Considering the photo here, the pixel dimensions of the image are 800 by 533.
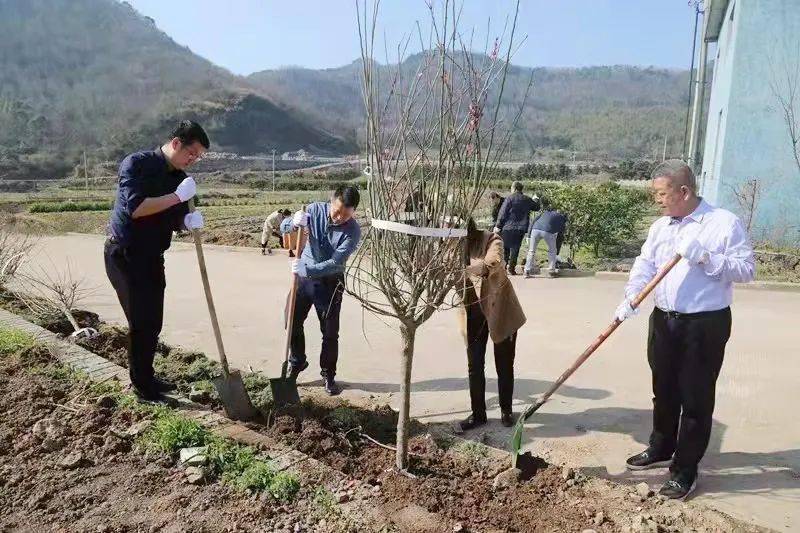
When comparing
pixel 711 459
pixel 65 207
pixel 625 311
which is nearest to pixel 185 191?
pixel 625 311

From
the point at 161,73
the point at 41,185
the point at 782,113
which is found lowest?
the point at 41,185

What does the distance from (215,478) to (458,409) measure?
81.2 inches

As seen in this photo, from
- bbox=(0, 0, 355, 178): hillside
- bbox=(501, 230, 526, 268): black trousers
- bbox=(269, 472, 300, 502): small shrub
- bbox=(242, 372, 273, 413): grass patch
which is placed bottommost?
bbox=(242, 372, 273, 413): grass patch

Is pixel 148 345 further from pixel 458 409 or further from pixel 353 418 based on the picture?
pixel 458 409

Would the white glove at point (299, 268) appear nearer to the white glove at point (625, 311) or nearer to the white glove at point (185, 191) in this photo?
the white glove at point (185, 191)

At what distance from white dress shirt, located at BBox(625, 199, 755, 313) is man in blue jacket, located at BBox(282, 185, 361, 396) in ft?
7.38

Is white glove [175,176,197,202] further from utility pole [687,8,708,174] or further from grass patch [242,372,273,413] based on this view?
utility pole [687,8,708,174]

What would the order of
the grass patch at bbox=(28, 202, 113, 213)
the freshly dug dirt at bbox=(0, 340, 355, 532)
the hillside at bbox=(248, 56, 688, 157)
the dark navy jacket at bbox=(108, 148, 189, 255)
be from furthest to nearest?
the hillside at bbox=(248, 56, 688, 157) < the grass patch at bbox=(28, 202, 113, 213) < the dark navy jacket at bbox=(108, 148, 189, 255) < the freshly dug dirt at bbox=(0, 340, 355, 532)

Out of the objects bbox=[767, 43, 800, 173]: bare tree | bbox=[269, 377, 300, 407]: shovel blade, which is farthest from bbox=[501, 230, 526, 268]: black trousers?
bbox=[269, 377, 300, 407]: shovel blade

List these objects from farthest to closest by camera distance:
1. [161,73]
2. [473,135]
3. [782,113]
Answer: [161,73]
[782,113]
[473,135]

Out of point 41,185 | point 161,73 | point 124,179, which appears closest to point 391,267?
point 124,179

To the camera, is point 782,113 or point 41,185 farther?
point 41,185

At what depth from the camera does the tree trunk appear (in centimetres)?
312

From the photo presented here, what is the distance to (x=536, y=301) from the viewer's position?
8.52 m
